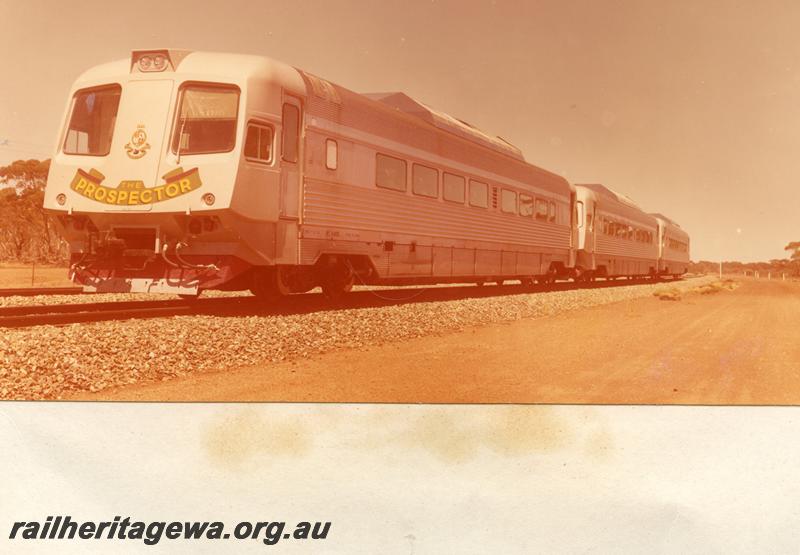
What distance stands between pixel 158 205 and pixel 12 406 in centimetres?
299

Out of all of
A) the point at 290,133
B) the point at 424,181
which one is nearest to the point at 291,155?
the point at 290,133

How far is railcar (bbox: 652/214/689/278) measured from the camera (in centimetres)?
3070

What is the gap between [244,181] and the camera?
754 cm

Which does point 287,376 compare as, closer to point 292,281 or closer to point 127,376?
point 127,376

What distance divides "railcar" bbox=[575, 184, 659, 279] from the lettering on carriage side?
15320mm

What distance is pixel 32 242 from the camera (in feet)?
71.9

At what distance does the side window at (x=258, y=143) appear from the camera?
25.0ft

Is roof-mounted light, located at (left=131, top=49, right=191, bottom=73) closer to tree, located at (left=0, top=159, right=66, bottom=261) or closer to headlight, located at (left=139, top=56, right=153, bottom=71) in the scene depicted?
headlight, located at (left=139, top=56, right=153, bottom=71)

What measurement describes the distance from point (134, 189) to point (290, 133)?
7.38 ft

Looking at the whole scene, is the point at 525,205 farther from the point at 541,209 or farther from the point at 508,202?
the point at 541,209

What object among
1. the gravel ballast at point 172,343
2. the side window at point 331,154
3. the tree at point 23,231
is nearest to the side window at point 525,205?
the gravel ballast at point 172,343

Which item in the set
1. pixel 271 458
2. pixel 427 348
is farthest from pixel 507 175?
pixel 271 458

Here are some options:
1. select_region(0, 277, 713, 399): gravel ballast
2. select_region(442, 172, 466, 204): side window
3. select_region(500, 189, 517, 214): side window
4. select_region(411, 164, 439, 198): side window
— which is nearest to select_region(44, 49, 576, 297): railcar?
select_region(411, 164, 439, 198): side window

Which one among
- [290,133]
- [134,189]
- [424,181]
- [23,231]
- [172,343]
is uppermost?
[290,133]
